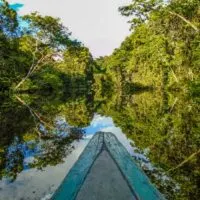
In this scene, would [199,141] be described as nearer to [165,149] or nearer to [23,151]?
[165,149]

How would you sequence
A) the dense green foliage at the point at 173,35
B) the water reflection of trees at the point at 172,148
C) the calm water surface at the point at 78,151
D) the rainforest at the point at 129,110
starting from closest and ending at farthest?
the water reflection of trees at the point at 172,148 → the calm water surface at the point at 78,151 → the rainforest at the point at 129,110 → the dense green foliage at the point at 173,35

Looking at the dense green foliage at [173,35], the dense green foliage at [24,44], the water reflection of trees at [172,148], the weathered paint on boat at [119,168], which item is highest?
the dense green foliage at [24,44]

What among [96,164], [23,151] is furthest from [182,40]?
[96,164]

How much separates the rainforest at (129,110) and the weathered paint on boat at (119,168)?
1877 millimetres

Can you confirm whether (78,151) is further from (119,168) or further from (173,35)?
(173,35)

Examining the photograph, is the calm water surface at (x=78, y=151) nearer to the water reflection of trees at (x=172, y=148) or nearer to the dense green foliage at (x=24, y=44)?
the water reflection of trees at (x=172, y=148)

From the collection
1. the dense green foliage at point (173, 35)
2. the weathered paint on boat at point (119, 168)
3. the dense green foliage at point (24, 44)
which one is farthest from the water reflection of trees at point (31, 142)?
the dense green foliage at point (24, 44)

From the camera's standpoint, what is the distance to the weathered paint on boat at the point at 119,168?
9.71ft

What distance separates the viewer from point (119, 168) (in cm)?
328

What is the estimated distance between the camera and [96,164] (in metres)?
3.40

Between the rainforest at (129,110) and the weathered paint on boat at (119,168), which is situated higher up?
the rainforest at (129,110)

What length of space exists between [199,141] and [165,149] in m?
1.17

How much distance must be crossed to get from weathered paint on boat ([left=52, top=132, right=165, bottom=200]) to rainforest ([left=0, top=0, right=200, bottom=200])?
6.16 ft

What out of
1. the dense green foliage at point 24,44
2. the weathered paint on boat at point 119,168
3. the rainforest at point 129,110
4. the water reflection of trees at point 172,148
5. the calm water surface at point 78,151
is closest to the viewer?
the weathered paint on boat at point 119,168
